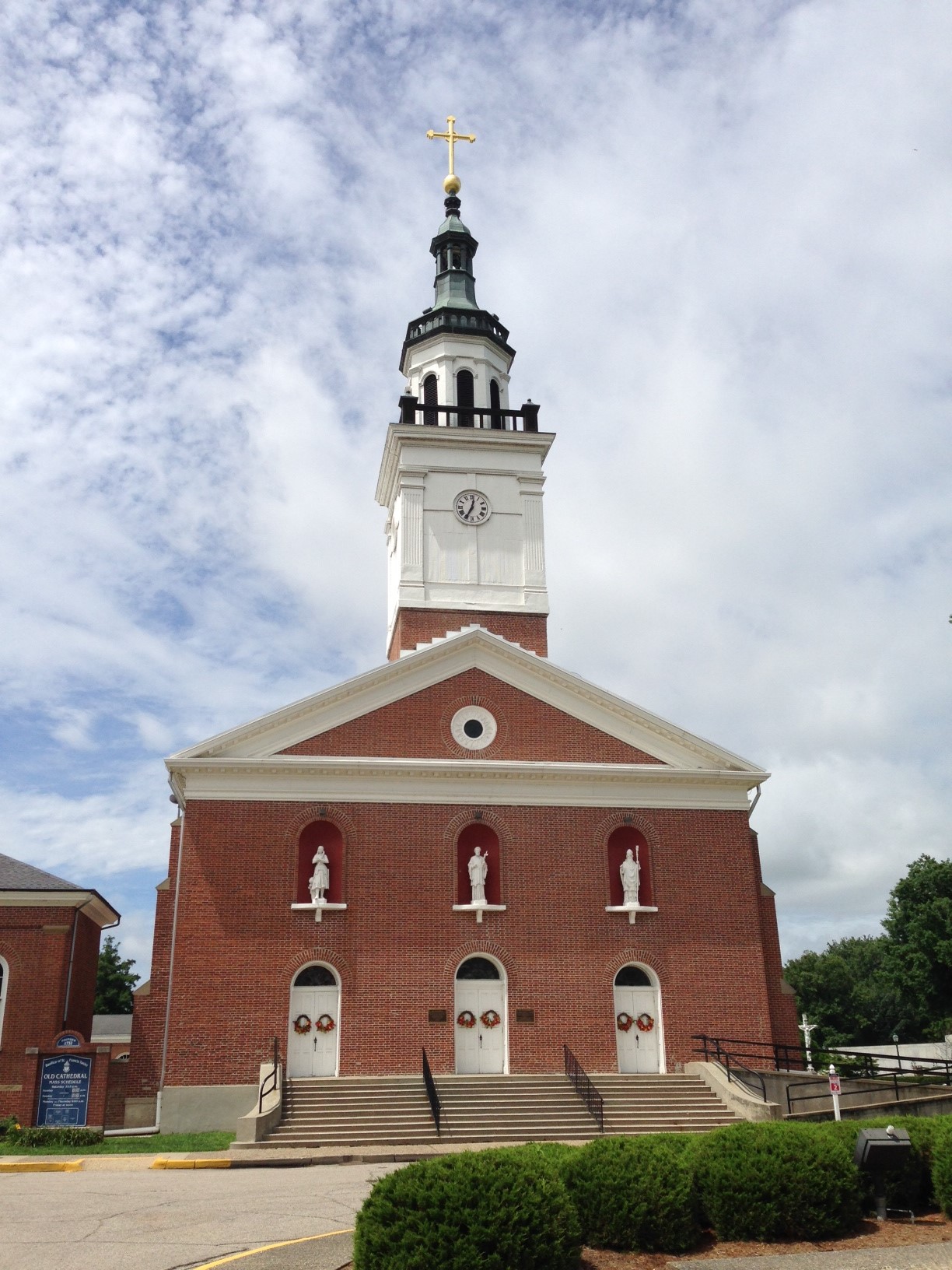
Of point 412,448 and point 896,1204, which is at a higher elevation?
point 412,448

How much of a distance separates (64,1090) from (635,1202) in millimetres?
16855

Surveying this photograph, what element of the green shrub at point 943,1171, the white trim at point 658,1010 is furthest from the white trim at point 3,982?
the green shrub at point 943,1171

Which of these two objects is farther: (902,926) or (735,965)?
(902,926)

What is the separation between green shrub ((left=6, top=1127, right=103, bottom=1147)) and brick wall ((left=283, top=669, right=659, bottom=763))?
9.06 metres

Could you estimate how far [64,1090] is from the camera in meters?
23.9

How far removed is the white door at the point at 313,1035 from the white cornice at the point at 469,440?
1588cm

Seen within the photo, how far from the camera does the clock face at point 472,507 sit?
3441 cm

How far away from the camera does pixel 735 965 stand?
2744 centimetres

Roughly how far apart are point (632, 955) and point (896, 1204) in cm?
1460

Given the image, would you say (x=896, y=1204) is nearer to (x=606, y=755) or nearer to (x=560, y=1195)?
(x=560, y=1195)

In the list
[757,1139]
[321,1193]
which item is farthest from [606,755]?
[757,1139]

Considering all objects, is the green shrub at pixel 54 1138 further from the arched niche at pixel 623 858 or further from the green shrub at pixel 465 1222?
the green shrub at pixel 465 1222

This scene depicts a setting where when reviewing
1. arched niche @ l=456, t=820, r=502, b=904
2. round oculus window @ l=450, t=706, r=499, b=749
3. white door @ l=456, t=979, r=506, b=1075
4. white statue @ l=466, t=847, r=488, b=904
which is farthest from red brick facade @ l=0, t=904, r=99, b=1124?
round oculus window @ l=450, t=706, r=499, b=749

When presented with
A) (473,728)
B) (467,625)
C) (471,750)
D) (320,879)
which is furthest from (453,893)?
(467,625)
